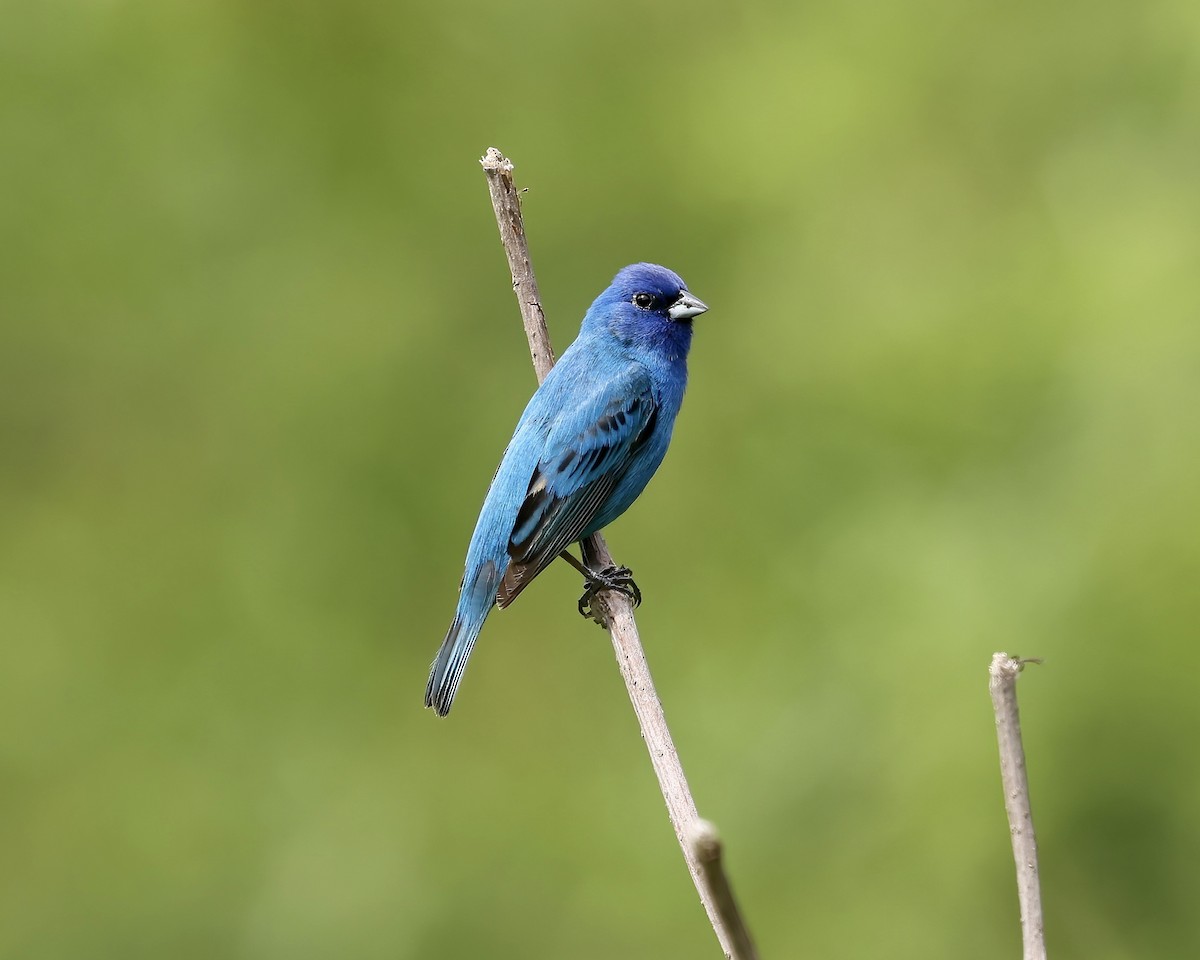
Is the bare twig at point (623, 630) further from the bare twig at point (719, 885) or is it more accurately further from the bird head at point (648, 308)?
the bare twig at point (719, 885)

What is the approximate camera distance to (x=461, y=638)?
4.05 metres

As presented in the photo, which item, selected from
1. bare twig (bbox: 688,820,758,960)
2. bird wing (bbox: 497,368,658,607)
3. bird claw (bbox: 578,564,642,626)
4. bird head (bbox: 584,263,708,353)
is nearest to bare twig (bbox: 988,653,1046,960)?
bare twig (bbox: 688,820,758,960)

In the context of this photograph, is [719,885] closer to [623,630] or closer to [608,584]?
[623,630]

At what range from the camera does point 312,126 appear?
695cm

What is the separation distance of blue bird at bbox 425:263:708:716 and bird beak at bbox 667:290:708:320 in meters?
0.21

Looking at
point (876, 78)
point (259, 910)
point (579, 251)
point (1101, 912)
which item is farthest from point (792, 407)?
point (259, 910)

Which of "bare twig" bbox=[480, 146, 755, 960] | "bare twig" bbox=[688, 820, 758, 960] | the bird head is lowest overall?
"bare twig" bbox=[688, 820, 758, 960]

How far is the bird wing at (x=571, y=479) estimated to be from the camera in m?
3.96

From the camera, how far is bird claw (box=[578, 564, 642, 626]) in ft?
12.9

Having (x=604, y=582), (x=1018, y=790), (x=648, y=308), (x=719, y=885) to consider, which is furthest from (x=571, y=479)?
(x=719, y=885)

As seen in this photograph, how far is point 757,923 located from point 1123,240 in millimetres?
3197

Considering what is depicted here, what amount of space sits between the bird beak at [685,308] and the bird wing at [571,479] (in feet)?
1.27

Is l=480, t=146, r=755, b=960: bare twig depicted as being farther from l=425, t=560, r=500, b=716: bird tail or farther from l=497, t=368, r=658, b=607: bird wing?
l=425, t=560, r=500, b=716: bird tail

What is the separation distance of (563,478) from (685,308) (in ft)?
2.66
